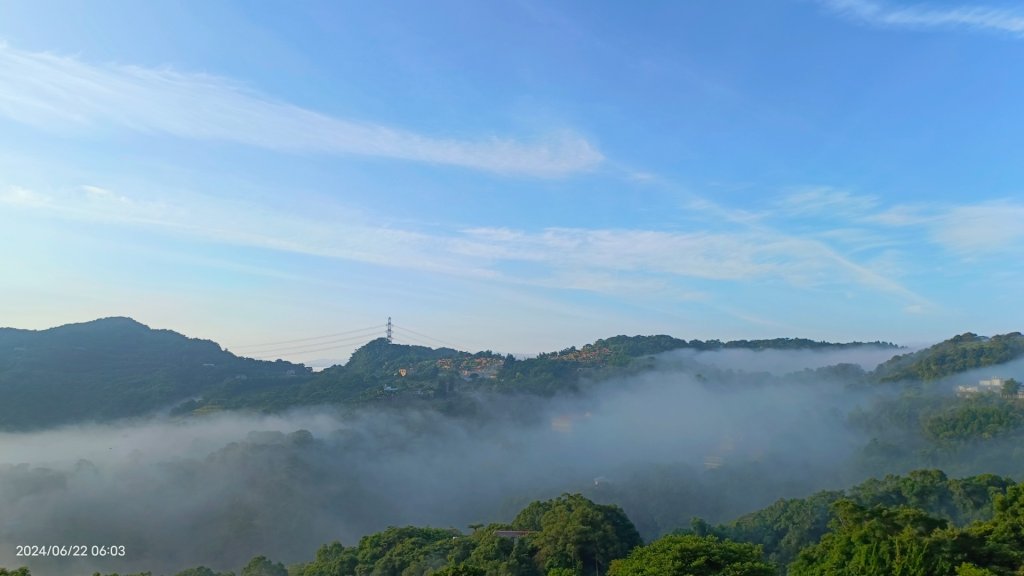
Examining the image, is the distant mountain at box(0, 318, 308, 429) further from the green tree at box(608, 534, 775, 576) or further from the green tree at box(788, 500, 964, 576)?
the green tree at box(788, 500, 964, 576)

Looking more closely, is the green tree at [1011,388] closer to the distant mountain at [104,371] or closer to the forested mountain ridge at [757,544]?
the forested mountain ridge at [757,544]

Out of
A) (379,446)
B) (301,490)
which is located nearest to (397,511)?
(301,490)

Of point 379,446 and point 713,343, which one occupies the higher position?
point 713,343

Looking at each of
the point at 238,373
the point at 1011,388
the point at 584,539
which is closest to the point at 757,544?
the point at 584,539

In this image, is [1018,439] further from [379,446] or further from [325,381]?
[325,381]

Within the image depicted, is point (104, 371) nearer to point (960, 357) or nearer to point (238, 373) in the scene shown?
point (238, 373)

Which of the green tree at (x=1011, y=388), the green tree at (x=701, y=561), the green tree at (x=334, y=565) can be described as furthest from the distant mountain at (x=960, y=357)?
the green tree at (x=701, y=561)

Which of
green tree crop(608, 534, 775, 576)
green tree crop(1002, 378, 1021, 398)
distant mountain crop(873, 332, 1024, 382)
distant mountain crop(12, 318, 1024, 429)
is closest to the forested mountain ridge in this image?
green tree crop(608, 534, 775, 576)
